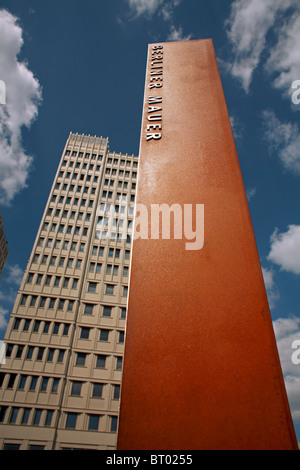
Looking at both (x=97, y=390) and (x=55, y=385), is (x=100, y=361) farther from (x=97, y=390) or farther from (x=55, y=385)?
(x=55, y=385)

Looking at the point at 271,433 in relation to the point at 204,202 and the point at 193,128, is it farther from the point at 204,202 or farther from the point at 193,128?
the point at 193,128

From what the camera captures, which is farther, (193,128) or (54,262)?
(54,262)

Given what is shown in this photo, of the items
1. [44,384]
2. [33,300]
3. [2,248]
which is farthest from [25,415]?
[2,248]

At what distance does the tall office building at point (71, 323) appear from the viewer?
24578 millimetres

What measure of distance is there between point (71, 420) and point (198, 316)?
29099 mm

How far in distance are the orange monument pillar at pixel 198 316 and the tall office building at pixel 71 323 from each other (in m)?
27.6

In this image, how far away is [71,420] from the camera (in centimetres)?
2505

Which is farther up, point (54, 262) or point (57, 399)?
point (54, 262)

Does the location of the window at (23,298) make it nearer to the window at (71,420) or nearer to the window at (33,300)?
the window at (33,300)

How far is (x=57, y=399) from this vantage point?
25.4 m

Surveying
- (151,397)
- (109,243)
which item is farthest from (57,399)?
(151,397)

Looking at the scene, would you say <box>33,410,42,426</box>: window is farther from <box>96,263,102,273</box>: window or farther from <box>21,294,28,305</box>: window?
<box>96,263,102,273</box>: window

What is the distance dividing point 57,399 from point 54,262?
617 inches

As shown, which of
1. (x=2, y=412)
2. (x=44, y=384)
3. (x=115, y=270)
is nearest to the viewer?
(x=2, y=412)
